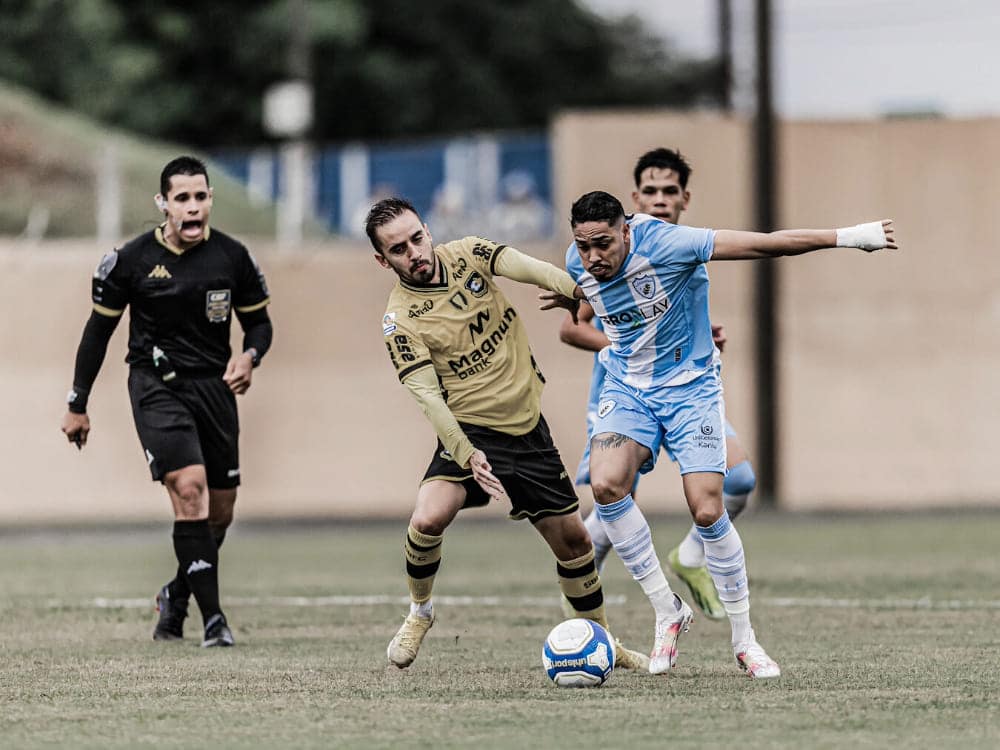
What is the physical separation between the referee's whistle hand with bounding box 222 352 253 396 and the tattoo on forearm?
1.96m

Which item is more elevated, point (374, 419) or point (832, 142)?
point (832, 142)

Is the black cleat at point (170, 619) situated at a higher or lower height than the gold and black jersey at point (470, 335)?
lower

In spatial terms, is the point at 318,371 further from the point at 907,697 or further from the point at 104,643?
the point at 907,697

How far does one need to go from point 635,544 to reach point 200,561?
2.31 m

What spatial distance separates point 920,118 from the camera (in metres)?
20.8

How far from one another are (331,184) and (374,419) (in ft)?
14.7

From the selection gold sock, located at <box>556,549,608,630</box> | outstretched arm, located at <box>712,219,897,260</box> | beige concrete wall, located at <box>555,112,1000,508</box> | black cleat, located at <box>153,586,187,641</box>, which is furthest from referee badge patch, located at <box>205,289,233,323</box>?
beige concrete wall, located at <box>555,112,1000,508</box>

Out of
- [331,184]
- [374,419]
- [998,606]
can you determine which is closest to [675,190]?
[998,606]

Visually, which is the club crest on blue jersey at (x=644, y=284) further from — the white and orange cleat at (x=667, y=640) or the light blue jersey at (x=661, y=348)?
the white and orange cleat at (x=667, y=640)

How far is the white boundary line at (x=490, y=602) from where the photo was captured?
1086 centimetres

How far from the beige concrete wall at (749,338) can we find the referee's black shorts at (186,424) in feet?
34.5

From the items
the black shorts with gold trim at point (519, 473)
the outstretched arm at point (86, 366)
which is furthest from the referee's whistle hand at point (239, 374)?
the black shorts with gold trim at point (519, 473)

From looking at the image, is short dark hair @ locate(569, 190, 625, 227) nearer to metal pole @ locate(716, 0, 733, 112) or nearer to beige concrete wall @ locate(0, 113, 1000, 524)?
beige concrete wall @ locate(0, 113, 1000, 524)

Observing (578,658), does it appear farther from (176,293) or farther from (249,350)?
(176,293)
